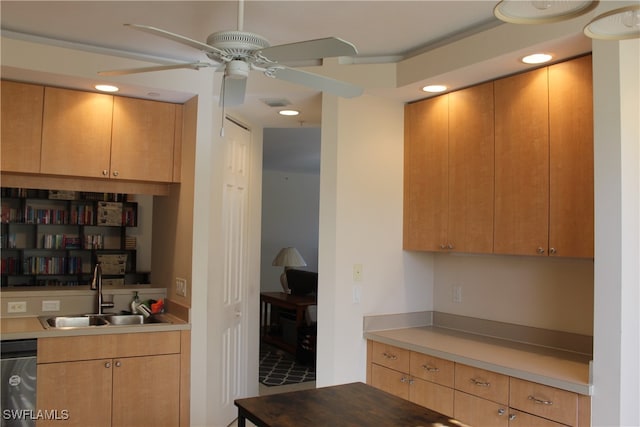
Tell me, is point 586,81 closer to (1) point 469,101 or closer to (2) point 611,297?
(1) point 469,101

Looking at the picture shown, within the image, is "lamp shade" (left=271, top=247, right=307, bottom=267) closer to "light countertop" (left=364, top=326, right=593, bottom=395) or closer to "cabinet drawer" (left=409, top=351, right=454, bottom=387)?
"light countertop" (left=364, top=326, right=593, bottom=395)

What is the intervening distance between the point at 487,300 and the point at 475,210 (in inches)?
26.3

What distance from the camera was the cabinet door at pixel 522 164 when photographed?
282 centimetres

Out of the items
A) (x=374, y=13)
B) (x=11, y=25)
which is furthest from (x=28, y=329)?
(x=374, y=13)

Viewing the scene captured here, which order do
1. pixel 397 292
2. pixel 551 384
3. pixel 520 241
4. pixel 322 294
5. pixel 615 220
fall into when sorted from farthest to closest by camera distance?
pixel 397 292 → pixel 322 294 → pixel 520 241 → pixel 551 384 → pixel 615 220

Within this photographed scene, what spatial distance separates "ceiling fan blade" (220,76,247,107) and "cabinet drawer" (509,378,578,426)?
6.14ft

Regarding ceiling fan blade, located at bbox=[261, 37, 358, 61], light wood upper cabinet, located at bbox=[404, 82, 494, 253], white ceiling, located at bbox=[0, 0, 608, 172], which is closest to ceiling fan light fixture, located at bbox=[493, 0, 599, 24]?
ceiling fan blade, located at bbox=[261, 37, 358, 61]

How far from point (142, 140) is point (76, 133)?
0.42 meters

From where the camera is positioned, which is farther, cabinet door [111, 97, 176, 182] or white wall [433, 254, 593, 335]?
cabinet door [111, 97, 176, 182]

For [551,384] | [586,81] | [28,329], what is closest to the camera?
[551,384]

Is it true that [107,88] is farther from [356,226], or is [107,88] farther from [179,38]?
[179,38]

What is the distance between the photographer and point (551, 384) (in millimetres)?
2416

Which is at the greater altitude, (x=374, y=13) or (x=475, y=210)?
(x=374, y=13)

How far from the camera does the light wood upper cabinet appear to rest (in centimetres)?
316
